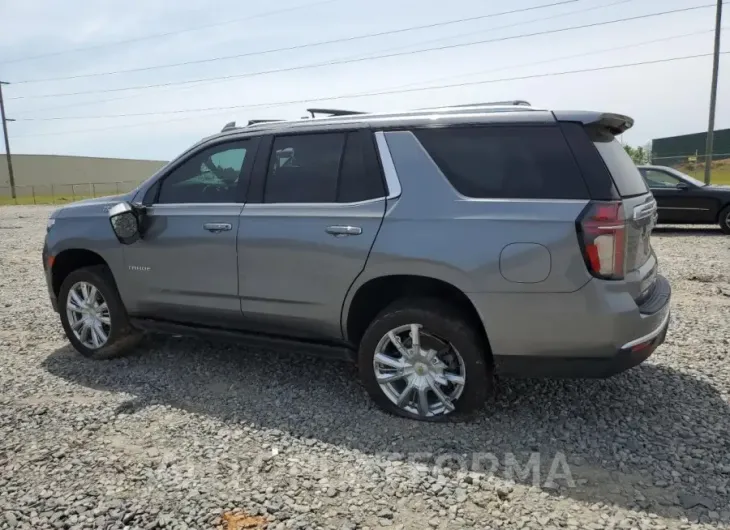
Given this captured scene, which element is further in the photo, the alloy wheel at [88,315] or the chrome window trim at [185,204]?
the alloy wheel at [88,315]

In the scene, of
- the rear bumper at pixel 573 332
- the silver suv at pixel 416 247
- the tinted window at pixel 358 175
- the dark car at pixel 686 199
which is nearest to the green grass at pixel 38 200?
the dark car at pixel 686 199

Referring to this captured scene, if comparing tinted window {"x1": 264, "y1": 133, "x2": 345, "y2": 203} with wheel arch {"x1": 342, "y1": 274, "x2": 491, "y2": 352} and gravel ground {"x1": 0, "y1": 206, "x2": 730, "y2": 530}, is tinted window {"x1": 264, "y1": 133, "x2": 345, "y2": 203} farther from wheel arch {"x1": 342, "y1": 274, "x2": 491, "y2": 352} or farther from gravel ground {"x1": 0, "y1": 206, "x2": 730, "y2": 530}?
gravel ground {"x1": 0, "y1": 206, "x2": 730, "y2": 530}

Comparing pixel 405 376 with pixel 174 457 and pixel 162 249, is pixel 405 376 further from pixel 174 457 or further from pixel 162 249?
pixel 162 249

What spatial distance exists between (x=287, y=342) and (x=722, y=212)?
37.1 ft

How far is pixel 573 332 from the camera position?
10.3 ft

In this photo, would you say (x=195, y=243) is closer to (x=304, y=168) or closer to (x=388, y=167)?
(x=304, y=168)

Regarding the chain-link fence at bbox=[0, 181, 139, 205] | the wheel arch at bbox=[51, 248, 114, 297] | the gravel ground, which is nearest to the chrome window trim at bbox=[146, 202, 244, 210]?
the wheel arch at bbox=[51, 248, 114, 297]

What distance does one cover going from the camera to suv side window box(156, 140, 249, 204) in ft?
14.1

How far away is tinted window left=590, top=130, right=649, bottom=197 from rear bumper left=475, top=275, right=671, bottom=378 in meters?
0.61

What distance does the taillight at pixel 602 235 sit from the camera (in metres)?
3.05

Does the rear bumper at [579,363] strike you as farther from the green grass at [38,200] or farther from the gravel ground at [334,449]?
the green grass at [38,200]

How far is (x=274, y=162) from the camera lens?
4164mm

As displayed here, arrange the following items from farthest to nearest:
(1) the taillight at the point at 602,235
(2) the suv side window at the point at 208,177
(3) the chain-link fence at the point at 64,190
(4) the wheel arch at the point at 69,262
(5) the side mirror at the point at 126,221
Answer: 1. (3) the chain-link fence at the point at 64,190
2. (4) the wheel arch at the point at 69,262
3. (5) the side mirror at the point at 126,221
4. (2) the suv side window at the point at 208,177
5. (1) the taillight at the point at 602,235

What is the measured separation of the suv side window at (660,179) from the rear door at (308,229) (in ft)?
33.7
